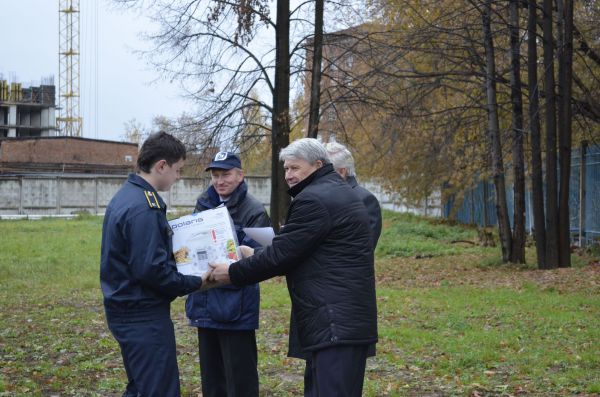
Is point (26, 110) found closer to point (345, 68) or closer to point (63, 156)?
point (63, 156)

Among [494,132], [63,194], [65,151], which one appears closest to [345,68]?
[494,132]

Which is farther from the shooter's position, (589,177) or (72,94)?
(72,94)

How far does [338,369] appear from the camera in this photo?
4727 millimetres

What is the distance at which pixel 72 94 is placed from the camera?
337ft

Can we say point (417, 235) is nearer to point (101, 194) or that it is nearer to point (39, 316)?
point (39, 316)

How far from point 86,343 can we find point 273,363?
8.91 ft

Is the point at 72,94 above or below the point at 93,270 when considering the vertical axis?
above

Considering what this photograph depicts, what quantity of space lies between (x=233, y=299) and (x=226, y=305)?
0.21 feet

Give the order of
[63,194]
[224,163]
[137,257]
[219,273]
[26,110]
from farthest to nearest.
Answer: [26,110] → [63,194] → [224,163] → [219,273] → [137,257]

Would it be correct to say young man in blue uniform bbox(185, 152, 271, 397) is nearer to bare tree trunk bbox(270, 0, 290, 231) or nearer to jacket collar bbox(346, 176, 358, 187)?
jacket collar bbox(346, 176, 358, 187)

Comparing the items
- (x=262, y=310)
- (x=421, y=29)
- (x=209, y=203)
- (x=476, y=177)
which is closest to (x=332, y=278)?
(x=209, y=203)

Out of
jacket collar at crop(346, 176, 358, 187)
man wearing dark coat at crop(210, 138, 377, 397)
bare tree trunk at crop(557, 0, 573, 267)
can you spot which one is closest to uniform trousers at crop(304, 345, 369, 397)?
man wearing dark coat at crop(210, 138, 377, 397)

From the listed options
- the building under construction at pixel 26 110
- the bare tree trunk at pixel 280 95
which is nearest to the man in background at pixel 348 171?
the bare tree trunk at pixel 280 95

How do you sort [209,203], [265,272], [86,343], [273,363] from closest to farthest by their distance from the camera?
1. [265,272]
2. [209,203]
3. [273,363]
4. [86,343]
